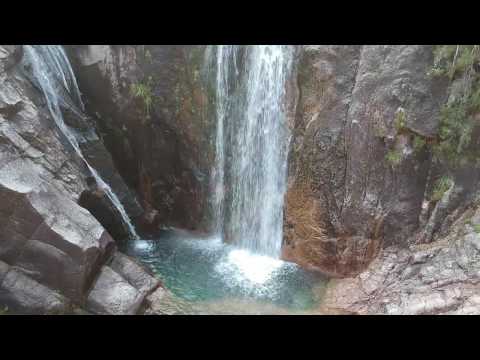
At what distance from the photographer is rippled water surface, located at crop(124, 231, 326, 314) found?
693 cm

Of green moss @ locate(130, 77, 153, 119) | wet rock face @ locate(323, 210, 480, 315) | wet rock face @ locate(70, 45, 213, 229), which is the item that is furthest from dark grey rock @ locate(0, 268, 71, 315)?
green moss @ locate(130, 77, 153, 119)

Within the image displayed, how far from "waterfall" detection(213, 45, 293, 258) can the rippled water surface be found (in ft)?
2.25

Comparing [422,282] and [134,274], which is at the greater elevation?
[422,282]

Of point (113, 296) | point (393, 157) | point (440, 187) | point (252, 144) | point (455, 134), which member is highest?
point (252, 144)

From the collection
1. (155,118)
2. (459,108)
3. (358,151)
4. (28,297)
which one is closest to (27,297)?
(28,297)

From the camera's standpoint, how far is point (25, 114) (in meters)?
6.69

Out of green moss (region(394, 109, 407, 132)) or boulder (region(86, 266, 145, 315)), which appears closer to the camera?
boulder (region(86, 266, 145, 315))

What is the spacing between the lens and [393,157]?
709cm

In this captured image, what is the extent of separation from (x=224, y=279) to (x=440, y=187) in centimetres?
460

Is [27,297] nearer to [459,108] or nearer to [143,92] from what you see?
[143,92]

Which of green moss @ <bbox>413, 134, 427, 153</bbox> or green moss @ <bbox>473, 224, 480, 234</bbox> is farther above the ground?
green moss @ <bbox>413, 134, 427, 153</bbox>

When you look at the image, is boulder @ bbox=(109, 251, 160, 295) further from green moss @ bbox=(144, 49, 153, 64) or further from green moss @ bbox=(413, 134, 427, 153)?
green moss @ bbox=(413, 134, 427, 153)

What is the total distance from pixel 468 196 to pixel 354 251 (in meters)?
2.44

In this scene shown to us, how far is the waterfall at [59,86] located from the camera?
7625mm
